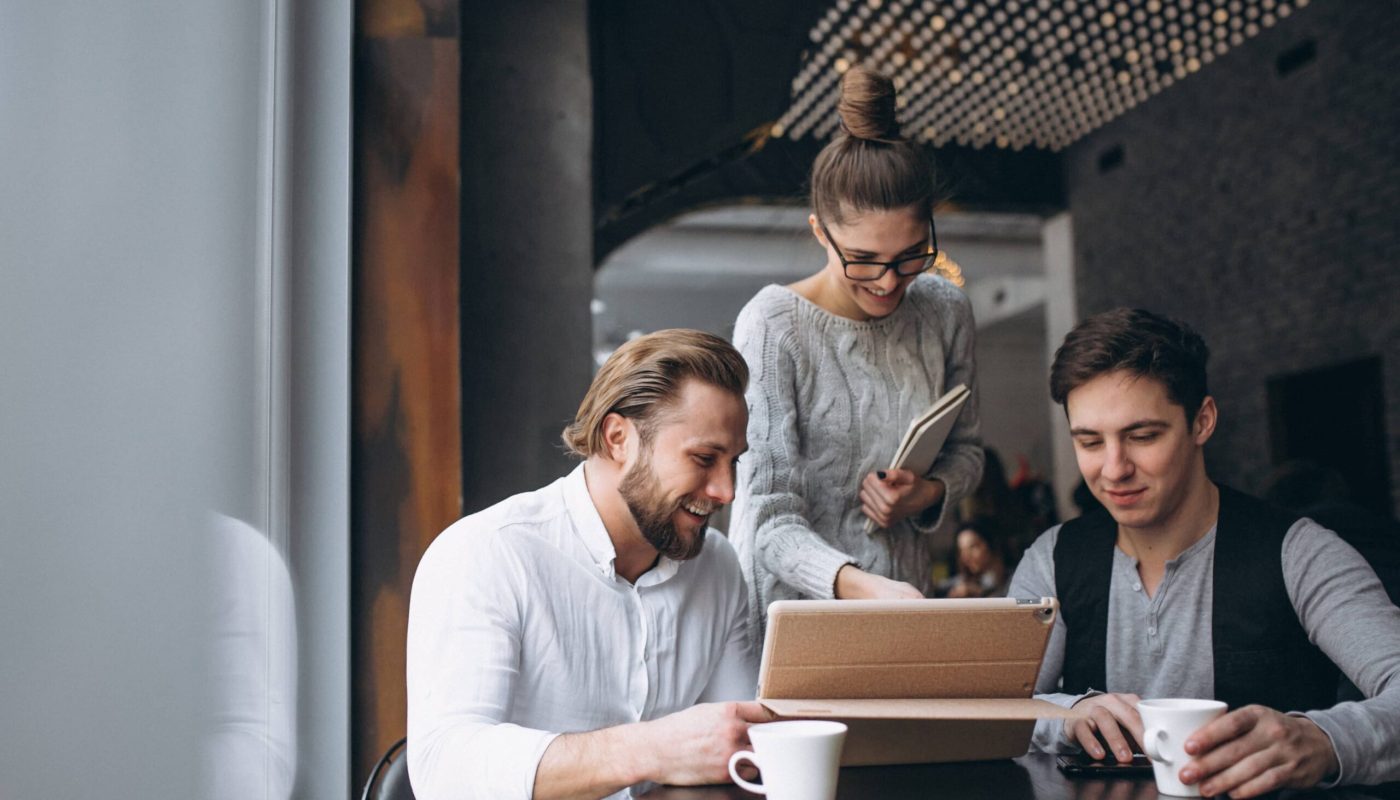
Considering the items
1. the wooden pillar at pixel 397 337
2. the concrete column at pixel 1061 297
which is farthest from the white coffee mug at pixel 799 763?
the concrete column at pixel 1061 297

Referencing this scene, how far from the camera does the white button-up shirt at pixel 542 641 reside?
1263 mm

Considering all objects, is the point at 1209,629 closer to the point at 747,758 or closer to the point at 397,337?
the point at 747,758

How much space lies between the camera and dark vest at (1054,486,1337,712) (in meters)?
1.63

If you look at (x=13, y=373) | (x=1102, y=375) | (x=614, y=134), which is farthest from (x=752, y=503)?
(x=614, y=134)

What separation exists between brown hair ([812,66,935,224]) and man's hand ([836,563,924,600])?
0.56 metres

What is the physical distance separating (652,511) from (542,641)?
214 millimetres

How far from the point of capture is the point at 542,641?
1.43 m

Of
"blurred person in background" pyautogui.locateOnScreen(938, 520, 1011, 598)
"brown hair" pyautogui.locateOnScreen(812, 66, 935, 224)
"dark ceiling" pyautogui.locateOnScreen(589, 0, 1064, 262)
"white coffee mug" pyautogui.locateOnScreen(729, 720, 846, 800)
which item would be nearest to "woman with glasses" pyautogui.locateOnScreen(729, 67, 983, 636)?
"brown hair" pyautogui.locateOnScreen(812, 66, 935, 224)

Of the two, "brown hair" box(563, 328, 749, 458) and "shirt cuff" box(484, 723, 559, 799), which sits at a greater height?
"brown hair" box(563, 328, 749, 458)

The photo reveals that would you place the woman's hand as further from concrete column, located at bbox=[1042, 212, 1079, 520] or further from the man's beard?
concrete column, located at bbox=[1042, 212, 1079, 520]

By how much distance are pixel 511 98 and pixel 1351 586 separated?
2588 millimetres

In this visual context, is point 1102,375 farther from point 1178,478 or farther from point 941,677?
point 941,677

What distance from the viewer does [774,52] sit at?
15.1ft

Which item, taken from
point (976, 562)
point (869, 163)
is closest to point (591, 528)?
point (869, 163)
